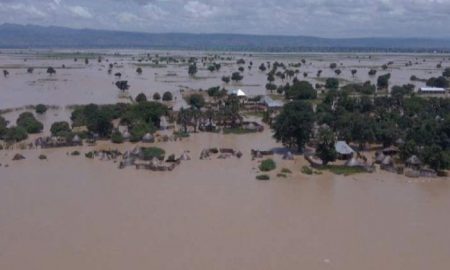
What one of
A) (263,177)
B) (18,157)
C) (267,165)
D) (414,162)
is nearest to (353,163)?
(414,162)

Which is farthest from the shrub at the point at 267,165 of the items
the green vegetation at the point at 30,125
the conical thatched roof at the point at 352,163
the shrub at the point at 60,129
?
the green vegetation at the point at 30,125

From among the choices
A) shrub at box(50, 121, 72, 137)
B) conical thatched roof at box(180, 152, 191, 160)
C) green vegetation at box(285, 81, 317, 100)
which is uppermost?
green vegetation at box(285, 81, 317, 100)

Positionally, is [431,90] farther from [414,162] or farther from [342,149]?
[414,162]

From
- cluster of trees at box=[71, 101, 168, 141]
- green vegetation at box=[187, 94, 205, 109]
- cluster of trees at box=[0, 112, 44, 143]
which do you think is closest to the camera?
cluster of trees at box=[0, 112, 44, 143]

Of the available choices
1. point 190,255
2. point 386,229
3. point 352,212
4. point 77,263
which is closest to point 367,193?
point 352,212

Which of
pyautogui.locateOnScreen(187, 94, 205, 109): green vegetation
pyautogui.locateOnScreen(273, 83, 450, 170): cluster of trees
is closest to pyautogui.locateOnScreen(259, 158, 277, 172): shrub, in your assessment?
pyautogui.locateOnScreen(273, 83, 450, 170): cluster of trees

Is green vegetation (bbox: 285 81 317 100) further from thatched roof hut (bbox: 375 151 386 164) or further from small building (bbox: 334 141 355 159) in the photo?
small building (bbox: 334 141 355 159)

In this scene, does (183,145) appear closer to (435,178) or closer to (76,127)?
(76,127)
